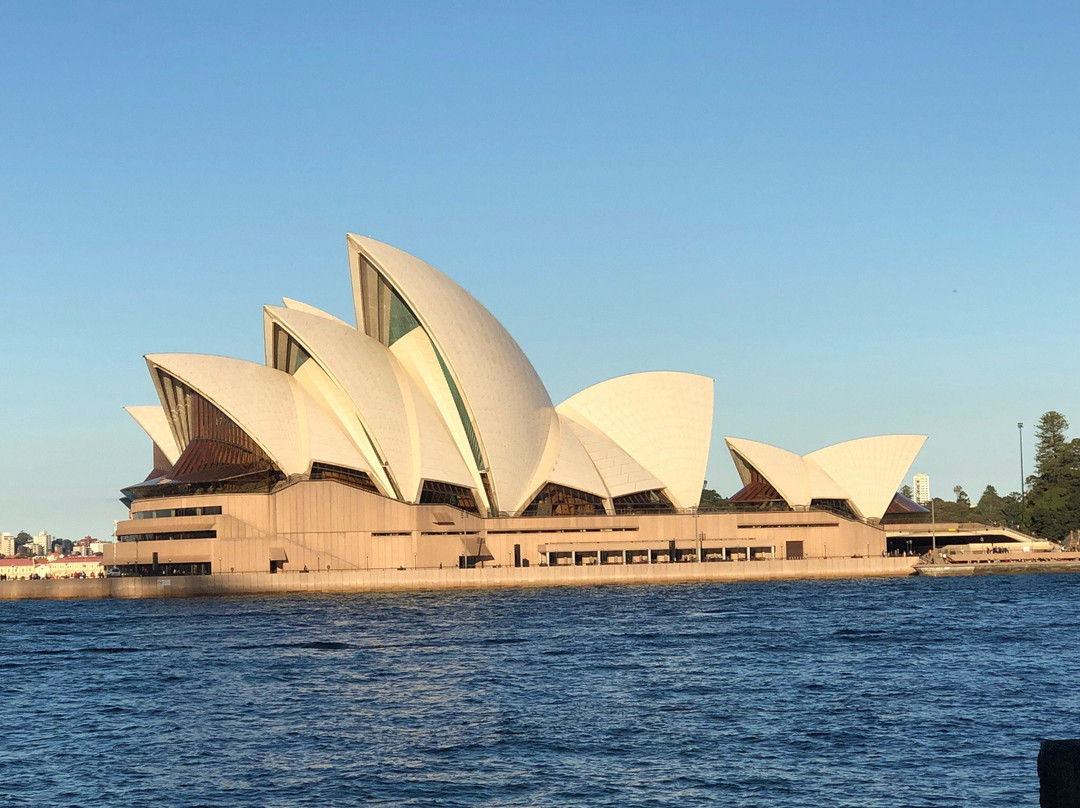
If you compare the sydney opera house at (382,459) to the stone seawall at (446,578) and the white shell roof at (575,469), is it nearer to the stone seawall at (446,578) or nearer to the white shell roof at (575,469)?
the white shell roof at (575,469)

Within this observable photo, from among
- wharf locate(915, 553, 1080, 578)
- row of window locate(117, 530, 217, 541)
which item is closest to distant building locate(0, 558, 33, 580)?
row of window locate(117, 530, 217, 541)

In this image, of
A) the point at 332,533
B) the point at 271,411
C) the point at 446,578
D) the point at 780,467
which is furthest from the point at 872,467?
the point at 271,411

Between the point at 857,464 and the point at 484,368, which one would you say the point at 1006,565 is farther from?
the point at 484,368

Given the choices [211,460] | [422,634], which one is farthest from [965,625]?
[211,460]

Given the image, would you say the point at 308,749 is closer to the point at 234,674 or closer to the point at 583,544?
the point at 234,674

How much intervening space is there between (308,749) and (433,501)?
5279 centimetres

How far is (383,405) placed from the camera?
72.9m

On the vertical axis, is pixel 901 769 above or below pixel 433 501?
below

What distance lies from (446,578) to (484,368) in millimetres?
13227

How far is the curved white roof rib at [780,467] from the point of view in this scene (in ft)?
291

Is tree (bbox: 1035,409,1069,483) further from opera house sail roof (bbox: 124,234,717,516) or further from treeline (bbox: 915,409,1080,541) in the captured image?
opera house sail roof (bbox: 124,234,717,516)

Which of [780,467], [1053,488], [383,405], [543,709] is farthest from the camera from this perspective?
[1053,488]

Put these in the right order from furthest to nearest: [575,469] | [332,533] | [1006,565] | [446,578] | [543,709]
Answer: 1. [1006,565]
2. [575,469]
3. [446,578]
4. [332,533]
5. [543,709]

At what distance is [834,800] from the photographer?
1803cm
